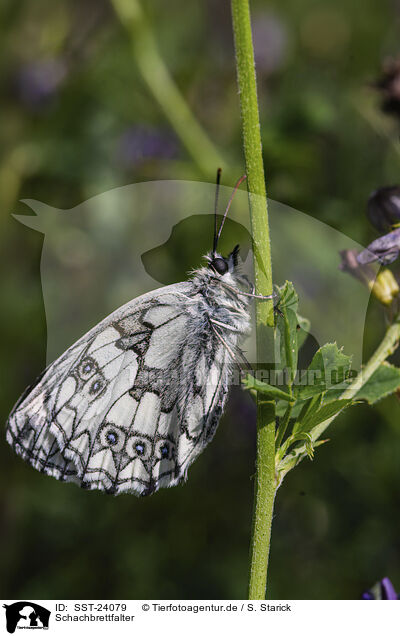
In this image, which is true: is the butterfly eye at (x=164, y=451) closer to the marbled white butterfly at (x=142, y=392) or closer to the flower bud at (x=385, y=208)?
the marbled white butterfly at (x=142, y=392)

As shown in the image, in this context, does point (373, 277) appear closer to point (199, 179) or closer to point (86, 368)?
point (86, 368)

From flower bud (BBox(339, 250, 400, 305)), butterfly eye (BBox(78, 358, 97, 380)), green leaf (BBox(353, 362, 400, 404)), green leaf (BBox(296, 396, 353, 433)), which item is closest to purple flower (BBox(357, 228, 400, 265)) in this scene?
flower bud (BBox(339, 250, 400, 305))

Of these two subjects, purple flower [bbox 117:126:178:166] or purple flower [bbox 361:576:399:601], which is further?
purple flower [bbox 117:126:178:166]

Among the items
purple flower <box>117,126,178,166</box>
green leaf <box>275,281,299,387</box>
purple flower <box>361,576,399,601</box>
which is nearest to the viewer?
green leaf <box>275,281,299,387</box>

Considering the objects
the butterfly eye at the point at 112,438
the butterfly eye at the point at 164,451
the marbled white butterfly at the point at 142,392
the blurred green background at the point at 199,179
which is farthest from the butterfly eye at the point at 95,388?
the blurred green background at the point at 199,179

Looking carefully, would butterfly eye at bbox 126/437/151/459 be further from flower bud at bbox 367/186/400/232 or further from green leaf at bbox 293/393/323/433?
flower bud at bbox 367/186/400/232

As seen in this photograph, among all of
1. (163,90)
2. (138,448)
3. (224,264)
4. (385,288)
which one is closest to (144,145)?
(163,90)

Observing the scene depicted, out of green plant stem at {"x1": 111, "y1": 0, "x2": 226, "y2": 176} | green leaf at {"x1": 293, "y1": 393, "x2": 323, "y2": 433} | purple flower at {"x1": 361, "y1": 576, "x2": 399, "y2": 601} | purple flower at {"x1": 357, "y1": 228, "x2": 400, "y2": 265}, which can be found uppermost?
green plant stem at {"x1": 111, "y1": 0, "x2": 226, "y2": 176}

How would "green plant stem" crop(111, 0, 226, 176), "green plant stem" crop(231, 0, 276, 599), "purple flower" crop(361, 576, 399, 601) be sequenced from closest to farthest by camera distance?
1. "green plant stem" crop(231, 0, 276, 599)
2. "purple flower" crop(361, 576, 399, 601)
3. "green plant stem" crop(111, 0, 226, 176)
